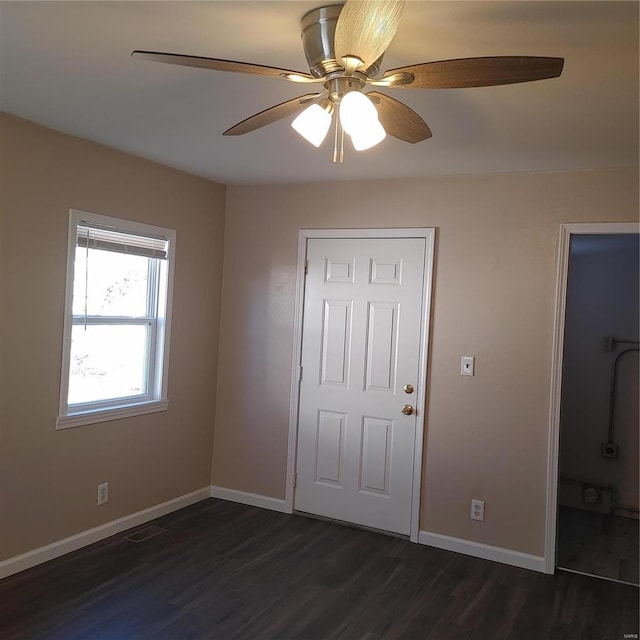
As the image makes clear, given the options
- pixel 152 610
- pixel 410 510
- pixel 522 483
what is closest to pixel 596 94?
pixel 522 483

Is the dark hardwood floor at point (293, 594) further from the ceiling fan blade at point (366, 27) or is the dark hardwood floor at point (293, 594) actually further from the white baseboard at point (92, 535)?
the ceiling fan blade at point (366, 27)

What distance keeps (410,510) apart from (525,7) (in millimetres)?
3096

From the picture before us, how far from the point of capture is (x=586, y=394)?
492 centimetres

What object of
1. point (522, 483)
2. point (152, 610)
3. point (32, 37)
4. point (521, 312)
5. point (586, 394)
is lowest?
point (152, 610)

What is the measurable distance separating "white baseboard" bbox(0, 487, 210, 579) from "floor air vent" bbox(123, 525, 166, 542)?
0.08 metres

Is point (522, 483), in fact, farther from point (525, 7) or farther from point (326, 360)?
point (525, 7)

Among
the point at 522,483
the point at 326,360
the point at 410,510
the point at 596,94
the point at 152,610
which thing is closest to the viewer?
the point at 596,94

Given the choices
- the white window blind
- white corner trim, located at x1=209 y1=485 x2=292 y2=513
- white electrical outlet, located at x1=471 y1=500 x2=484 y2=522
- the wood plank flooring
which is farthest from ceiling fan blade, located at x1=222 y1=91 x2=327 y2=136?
the wood plank flooring

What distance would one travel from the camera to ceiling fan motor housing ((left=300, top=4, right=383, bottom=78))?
1.78 m

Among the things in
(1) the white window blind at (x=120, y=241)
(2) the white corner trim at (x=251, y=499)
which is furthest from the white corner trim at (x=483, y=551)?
(1) the white window blind at (x=120, y=241)

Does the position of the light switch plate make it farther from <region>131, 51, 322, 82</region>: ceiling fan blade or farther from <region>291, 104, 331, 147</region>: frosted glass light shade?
<region>131, 51, 322, 82</region>: ceiling fan blade

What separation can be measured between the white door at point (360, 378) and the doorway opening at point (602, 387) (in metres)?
1.45

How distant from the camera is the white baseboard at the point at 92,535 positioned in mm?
3187

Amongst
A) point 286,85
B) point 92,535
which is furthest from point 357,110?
point 92,535
